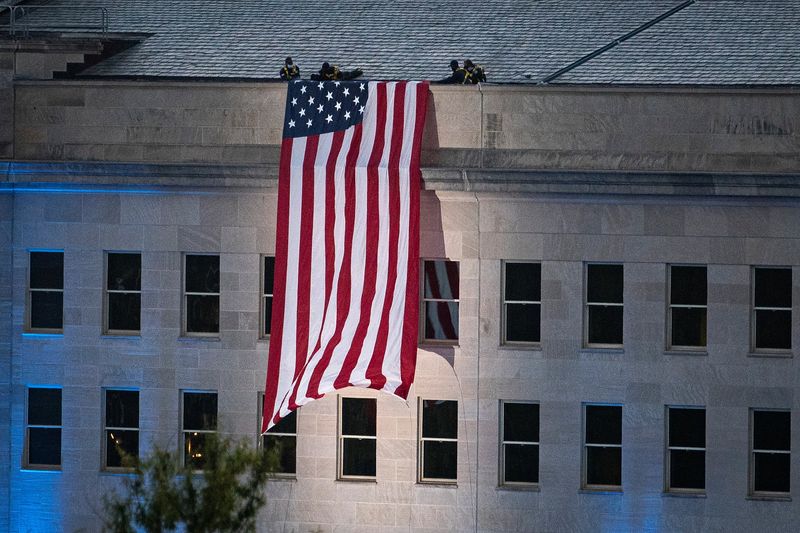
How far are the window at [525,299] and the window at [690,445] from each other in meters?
3.75

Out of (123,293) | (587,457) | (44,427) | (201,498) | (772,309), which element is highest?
(123,293)

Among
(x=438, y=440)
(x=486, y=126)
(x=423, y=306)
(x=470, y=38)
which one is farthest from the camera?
(x=470, y=38)

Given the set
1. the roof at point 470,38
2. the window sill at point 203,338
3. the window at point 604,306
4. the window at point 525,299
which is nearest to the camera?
the window at point 604,306

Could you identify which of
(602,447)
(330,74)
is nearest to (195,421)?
(330,74)

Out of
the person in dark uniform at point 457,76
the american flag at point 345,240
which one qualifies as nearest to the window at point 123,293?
the american flag at point 345,240

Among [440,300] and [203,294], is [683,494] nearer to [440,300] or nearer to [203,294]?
[440,300]

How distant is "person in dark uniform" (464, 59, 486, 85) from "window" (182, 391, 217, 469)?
9.86 m

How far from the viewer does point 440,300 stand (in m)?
47.9

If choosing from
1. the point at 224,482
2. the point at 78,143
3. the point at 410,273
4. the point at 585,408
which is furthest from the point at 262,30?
the point at 224,482

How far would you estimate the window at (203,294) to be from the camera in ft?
160

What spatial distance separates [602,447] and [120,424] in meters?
11.9

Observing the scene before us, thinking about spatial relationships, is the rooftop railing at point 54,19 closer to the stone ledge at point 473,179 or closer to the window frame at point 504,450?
the stone ledge at point 473,179

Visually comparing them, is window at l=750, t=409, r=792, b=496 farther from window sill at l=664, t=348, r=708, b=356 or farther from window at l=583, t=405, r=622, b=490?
window at l=583, t=405, r=622, b=490

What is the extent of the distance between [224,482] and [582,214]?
13989 millimetres
